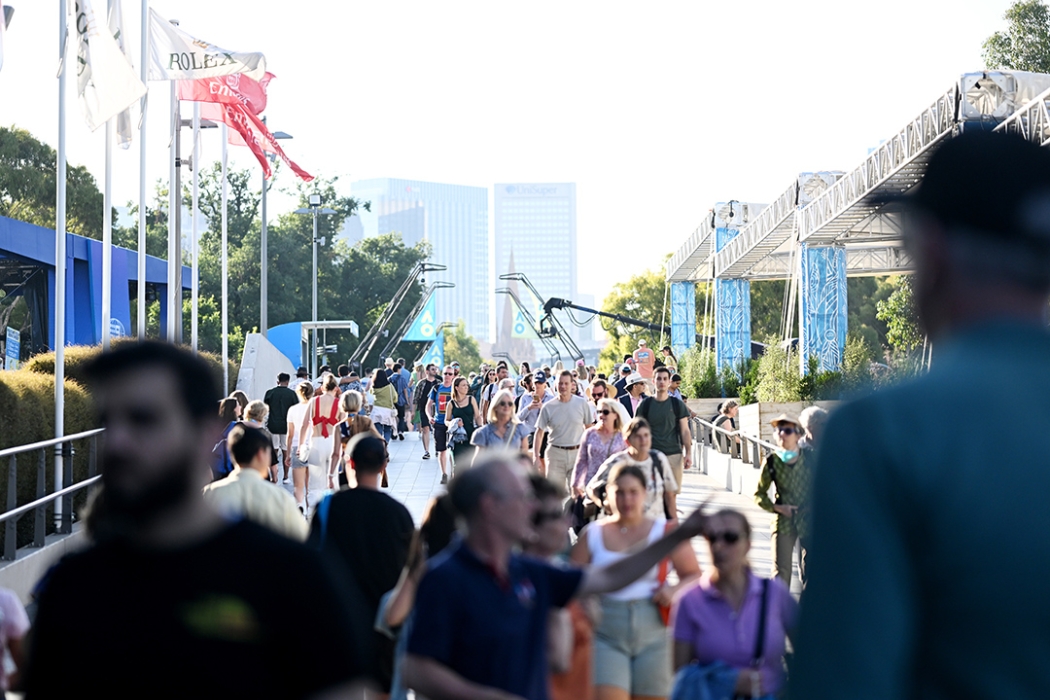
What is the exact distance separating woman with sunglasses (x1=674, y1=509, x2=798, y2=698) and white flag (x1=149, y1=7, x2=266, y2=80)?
1801cm

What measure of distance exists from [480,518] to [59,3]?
13939mm

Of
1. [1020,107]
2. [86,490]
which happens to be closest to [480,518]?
[86,490]

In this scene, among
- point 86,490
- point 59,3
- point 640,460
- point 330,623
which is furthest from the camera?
point 59,3

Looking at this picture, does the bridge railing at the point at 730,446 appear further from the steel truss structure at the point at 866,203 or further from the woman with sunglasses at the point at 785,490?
the woman with sunglasses at the point at 785,490

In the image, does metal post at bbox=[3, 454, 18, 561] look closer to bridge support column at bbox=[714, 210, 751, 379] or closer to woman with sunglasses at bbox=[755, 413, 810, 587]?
woman with sunglasses at bbox=[755, 413, 810, 587]

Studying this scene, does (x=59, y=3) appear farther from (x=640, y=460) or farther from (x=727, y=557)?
(x=727, y=557)

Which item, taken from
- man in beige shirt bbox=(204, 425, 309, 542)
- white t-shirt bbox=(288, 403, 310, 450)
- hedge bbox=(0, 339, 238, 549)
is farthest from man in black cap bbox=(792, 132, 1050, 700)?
white t-shirt bbox=(288, 403, 310, 450)

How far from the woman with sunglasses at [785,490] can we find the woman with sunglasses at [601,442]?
4.67 feet

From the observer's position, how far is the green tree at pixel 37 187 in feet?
191

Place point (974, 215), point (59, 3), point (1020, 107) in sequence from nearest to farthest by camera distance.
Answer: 1. point (974, 215)
2. point (59, 3)
3. point (1020, 107)

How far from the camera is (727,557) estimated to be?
505 centimetres

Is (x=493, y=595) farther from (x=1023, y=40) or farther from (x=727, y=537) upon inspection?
(x=1023, y=40)

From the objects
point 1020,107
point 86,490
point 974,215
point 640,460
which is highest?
point 1020,107

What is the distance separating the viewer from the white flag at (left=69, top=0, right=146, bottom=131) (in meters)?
16.8
